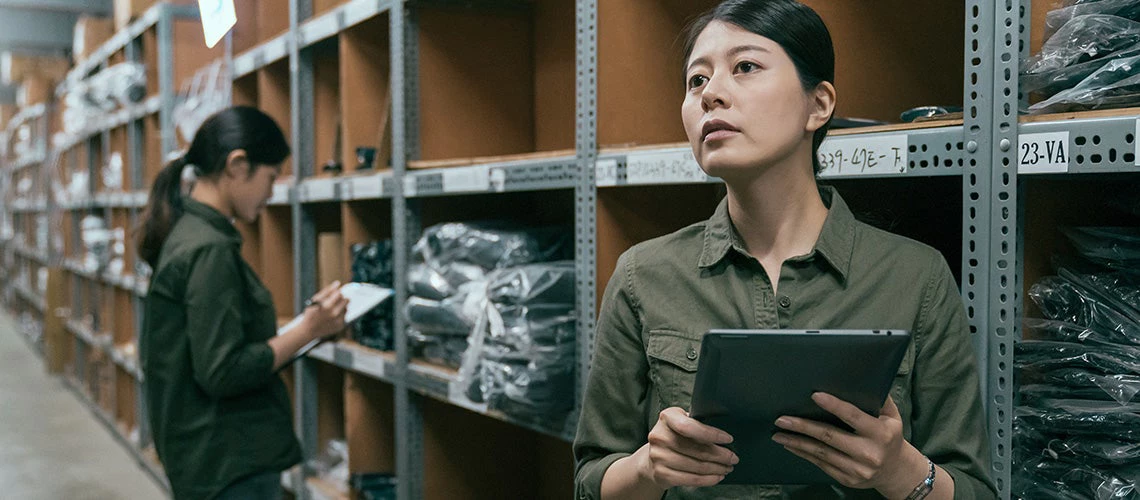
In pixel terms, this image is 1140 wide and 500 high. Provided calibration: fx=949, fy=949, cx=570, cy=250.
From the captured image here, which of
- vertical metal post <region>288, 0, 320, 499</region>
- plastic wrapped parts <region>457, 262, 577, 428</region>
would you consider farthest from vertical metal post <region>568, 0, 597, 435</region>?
vertical metal post <region>288, 0, 320, 499</region>

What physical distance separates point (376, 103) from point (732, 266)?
217 cm

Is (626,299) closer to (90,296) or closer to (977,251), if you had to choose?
(977,251)

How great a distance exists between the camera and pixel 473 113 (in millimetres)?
2875

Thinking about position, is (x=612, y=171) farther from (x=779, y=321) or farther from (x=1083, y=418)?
(x=1083, y=418)

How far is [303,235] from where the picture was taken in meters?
3.49

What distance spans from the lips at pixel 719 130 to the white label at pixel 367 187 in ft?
5.99

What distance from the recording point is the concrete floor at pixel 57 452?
491 centimetres

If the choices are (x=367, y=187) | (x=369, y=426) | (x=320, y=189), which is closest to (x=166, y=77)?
(x=320, y=189)

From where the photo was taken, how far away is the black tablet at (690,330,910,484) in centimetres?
95

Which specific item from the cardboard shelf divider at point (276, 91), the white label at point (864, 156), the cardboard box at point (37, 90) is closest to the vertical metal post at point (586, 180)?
the white label at point (864, 156)

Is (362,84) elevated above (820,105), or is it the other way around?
(362,84)

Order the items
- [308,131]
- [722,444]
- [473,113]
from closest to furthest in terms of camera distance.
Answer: [722,444] < [473,113] < [308,131]

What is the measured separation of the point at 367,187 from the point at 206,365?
833 mm

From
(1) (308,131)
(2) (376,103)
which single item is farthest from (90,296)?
(2) (376,103)
